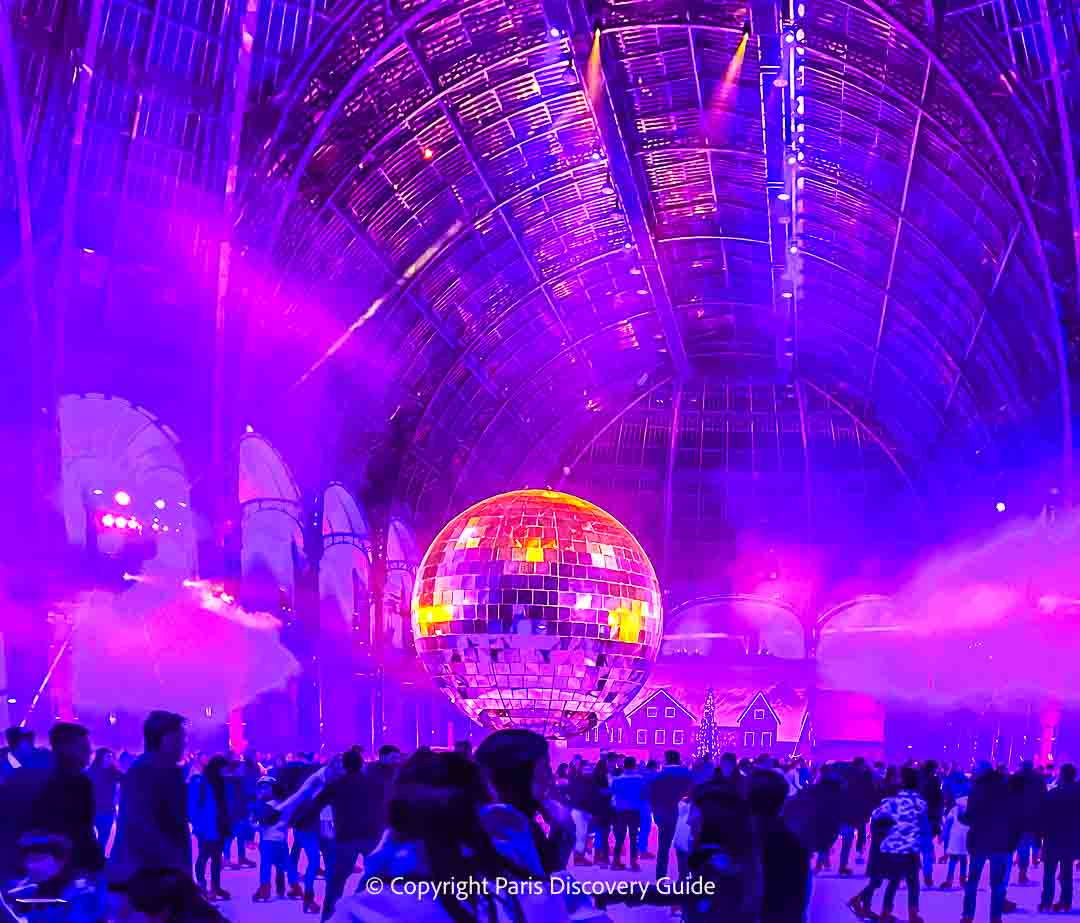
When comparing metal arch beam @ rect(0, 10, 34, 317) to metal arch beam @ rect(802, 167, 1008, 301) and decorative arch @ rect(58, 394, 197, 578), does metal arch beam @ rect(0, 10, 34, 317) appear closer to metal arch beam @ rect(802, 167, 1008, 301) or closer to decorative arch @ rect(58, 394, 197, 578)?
decorative arch @ rect(58, 394, 197, 578)

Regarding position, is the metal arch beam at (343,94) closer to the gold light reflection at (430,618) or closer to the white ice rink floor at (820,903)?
the gold light reflection at (430,618)

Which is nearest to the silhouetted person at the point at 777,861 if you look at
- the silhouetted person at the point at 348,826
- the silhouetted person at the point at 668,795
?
the silhouetted person at the point at 348,826

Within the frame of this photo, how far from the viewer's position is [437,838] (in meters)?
4.07

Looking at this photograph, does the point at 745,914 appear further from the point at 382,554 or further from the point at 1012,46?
the point at 382,554

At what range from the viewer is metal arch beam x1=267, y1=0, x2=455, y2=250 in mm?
29141

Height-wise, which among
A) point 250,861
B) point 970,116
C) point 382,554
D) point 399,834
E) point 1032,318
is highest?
point 970,116

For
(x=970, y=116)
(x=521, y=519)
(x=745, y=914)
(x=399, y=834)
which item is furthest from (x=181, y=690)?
(x=399, y=834)

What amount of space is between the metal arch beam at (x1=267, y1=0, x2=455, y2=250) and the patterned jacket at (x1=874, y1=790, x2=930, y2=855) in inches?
758

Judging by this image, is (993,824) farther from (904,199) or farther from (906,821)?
(904,199)

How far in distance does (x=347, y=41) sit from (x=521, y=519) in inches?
577

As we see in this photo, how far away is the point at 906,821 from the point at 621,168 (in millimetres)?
27005

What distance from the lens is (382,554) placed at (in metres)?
45.2

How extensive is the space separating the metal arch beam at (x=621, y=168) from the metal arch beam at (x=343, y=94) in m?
3.10

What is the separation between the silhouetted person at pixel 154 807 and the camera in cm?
777
